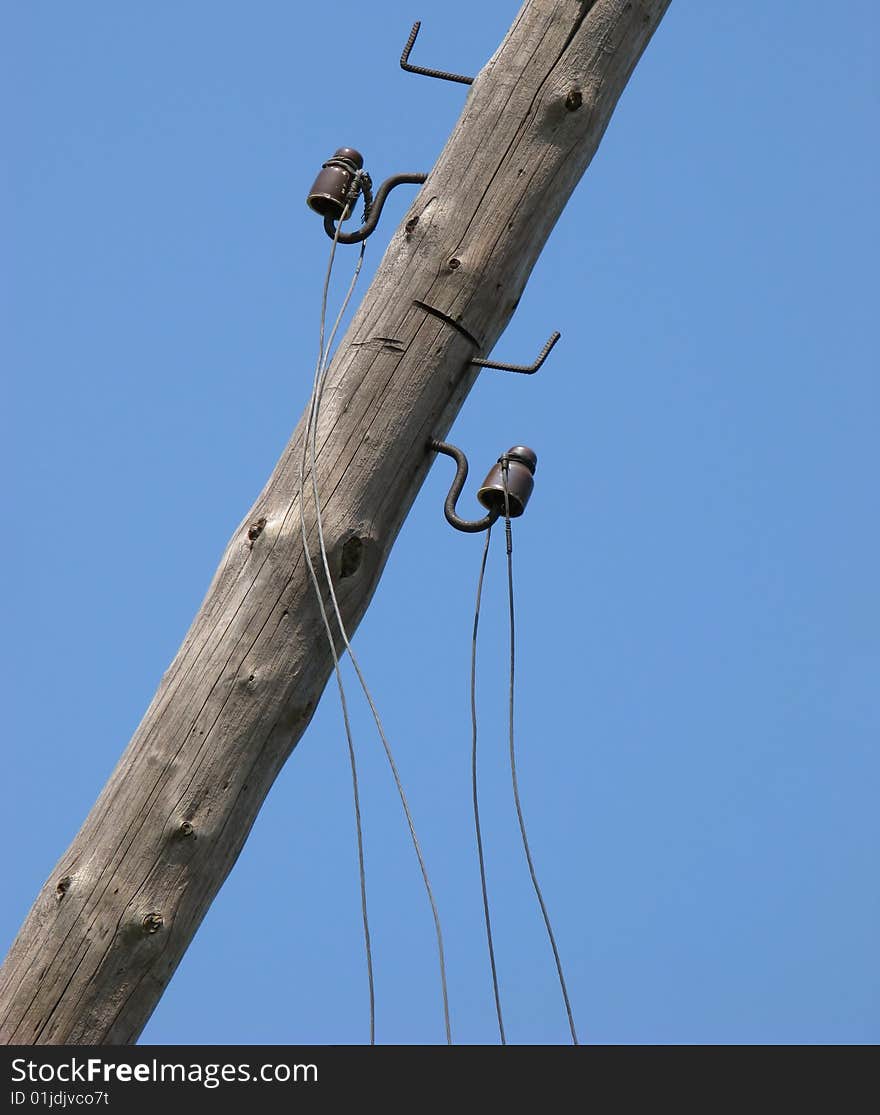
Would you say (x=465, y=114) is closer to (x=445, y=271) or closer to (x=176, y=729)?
(x=445, y=271)

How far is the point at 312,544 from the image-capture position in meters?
2.54

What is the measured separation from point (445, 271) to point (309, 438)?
36cm

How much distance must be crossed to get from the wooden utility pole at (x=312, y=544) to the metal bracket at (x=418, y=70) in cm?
15

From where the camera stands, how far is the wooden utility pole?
2414 mm

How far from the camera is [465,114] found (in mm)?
2807

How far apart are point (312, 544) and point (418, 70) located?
3.42 ft

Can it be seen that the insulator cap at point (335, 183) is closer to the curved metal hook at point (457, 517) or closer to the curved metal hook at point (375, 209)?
the curved metal hook at point (375, 209)

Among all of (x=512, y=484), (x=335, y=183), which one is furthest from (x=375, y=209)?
(x=512, y=484)

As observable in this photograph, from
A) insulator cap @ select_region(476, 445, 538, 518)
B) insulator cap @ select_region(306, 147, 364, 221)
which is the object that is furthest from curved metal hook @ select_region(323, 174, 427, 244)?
insulator cap @ select_region(476, 445, 538, 518)

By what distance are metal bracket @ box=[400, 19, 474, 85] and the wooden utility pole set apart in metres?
0.15

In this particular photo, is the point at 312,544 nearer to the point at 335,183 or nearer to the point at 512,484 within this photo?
the point at 512,484

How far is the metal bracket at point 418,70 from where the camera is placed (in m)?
2.96
